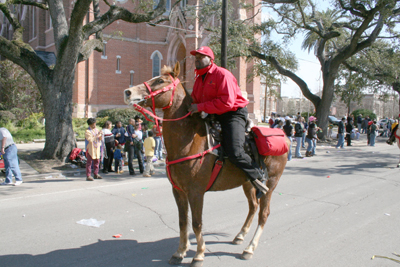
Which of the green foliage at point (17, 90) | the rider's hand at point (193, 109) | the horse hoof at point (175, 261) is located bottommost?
the horse hoof at point (175, 261)

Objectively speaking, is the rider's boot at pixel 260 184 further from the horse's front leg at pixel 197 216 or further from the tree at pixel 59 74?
the tree at pixel 59 74

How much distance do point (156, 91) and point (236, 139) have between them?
1175 mm

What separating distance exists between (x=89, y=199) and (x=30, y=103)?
680 inches

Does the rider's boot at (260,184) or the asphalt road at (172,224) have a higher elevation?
the rider's boot at (260,184)

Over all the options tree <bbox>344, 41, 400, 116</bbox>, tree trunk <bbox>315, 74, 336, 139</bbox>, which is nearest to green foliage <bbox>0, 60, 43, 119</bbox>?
tree trunk <bbox>315, 74, 336, 139</bbox>

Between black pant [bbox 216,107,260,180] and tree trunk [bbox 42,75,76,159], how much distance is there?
9406mm

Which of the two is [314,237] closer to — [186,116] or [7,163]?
[186,116]

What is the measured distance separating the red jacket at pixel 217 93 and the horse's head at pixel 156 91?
38 cm

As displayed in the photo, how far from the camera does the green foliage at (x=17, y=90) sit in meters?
20.8

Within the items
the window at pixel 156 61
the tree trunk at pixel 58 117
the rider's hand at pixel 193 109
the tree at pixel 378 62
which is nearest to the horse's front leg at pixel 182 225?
the rider's hand at pixel 193 109

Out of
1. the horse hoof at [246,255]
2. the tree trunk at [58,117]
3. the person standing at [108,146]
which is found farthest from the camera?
the tree trunk at [58,117]

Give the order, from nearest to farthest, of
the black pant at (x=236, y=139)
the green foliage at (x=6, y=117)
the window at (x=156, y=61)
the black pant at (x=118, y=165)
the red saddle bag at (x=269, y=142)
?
the black pant at (x=236, y=139)
the red saddle bag at (x=269, y=142)
the black pant at (x=118, y=165)
the green foliage at (x=6, y=117)
the window at (x=156, y=61)

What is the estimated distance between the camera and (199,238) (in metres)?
3.86

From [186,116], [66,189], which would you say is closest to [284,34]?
[66,189]
